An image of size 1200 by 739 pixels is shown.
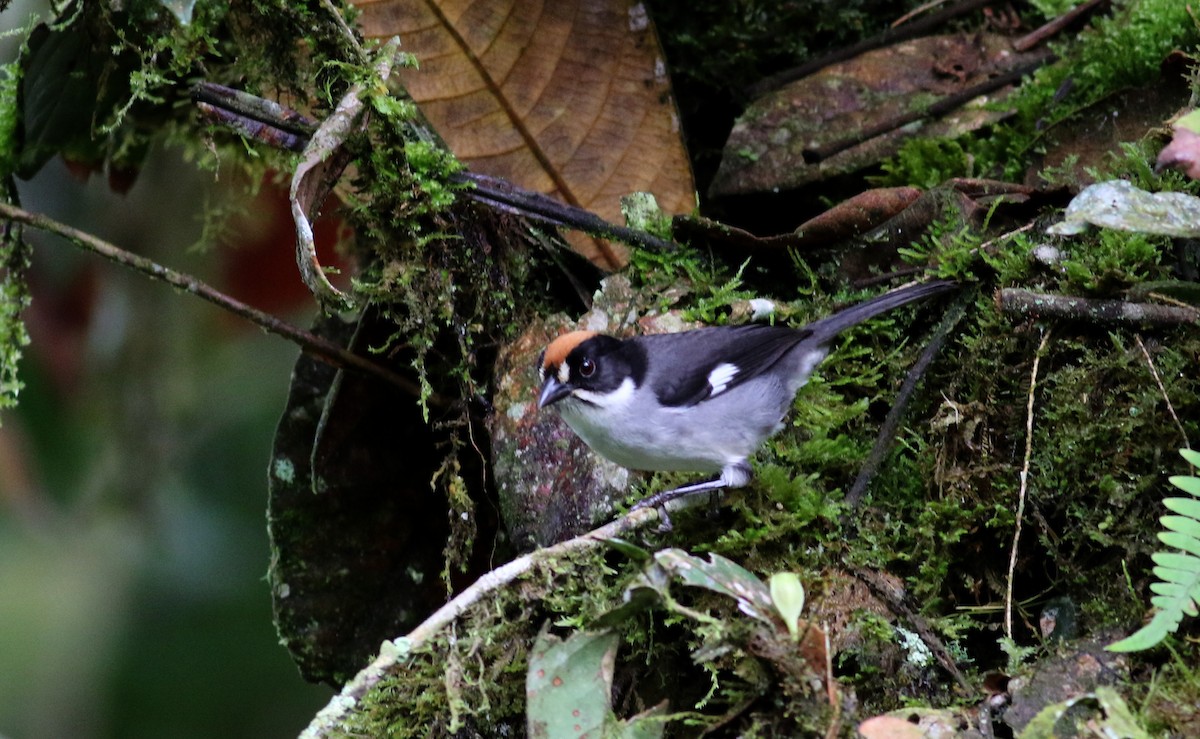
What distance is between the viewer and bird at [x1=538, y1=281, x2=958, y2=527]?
10.6 feet

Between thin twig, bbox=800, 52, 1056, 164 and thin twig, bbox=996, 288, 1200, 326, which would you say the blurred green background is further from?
thin twig, bbox=996, 288, 1200, 326

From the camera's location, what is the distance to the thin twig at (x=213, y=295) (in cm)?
340

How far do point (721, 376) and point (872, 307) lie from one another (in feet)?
1.79

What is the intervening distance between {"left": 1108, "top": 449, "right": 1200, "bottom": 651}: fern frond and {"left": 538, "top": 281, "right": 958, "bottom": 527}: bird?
1.13 metres

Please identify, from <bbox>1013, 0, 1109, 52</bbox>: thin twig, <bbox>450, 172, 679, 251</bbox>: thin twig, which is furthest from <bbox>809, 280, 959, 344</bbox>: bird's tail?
<bbox>1013, 0, 1109, 52</bbox>: thin twig

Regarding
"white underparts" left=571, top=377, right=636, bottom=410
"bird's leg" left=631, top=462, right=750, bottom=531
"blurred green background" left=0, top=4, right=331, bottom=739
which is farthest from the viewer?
"blurred green background" left=0, top=4, right=331, bottom=739

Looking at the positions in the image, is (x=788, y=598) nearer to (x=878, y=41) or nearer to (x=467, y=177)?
(x=467, y=177)

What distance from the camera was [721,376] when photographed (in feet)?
11.4

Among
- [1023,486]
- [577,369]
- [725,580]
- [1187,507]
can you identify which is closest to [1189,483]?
[1187,507]

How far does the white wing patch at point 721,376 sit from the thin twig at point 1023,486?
3.06 feet

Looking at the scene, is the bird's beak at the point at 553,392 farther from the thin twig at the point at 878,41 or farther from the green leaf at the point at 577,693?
the thin twig at the point at 878,41

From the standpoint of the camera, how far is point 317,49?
347 centimetres

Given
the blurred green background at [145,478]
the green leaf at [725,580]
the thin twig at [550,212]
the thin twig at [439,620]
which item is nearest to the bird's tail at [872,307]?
the thin twig at [550,212]

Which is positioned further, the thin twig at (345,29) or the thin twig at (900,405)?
the thin twig at (345,29)
